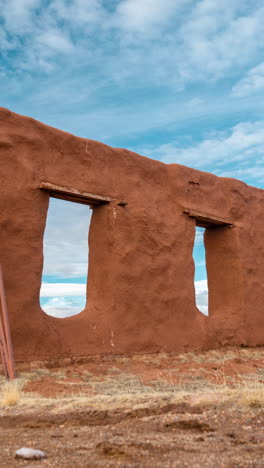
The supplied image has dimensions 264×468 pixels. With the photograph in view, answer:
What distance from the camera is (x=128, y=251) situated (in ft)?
26.0

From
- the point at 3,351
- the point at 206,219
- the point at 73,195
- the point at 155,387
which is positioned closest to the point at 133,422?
the point at 155,387

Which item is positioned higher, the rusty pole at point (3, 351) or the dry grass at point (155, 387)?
the rusty pole at point (3, 351)

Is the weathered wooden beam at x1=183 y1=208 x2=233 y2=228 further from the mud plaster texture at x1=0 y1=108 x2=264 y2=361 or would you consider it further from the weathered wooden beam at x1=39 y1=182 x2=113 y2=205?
the weathered wooden beam at x1=39 y1=182 x2=113 y2=205

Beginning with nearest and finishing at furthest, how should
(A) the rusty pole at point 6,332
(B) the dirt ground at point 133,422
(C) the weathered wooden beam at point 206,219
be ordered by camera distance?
(B) the dirt ground at point 133,422 < (A) the rusty pole at point 6,332 < (C) the weathered wooden beam at point 206,219

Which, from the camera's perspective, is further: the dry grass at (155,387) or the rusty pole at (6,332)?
the rusty pole at (6,332)

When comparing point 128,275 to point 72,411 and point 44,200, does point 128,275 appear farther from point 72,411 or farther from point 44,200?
point 72,411

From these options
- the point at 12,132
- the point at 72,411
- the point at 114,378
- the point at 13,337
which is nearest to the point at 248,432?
the point at 72,411

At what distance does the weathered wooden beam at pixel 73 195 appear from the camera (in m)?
7.12

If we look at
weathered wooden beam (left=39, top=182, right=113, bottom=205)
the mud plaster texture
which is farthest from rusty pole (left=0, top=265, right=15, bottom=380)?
weathered wooden beam (left=39, top=182, right=113, bottom=205)

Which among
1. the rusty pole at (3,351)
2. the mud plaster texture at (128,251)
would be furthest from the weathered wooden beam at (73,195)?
the rusty pole at (3,351)

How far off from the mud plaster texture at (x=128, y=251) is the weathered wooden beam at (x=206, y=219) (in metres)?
0.13

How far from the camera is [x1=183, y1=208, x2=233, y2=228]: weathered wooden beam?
9180mm

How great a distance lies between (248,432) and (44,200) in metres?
5.02

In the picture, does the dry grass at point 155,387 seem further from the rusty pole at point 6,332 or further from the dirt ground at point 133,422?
the rusty pole at point 6,332
